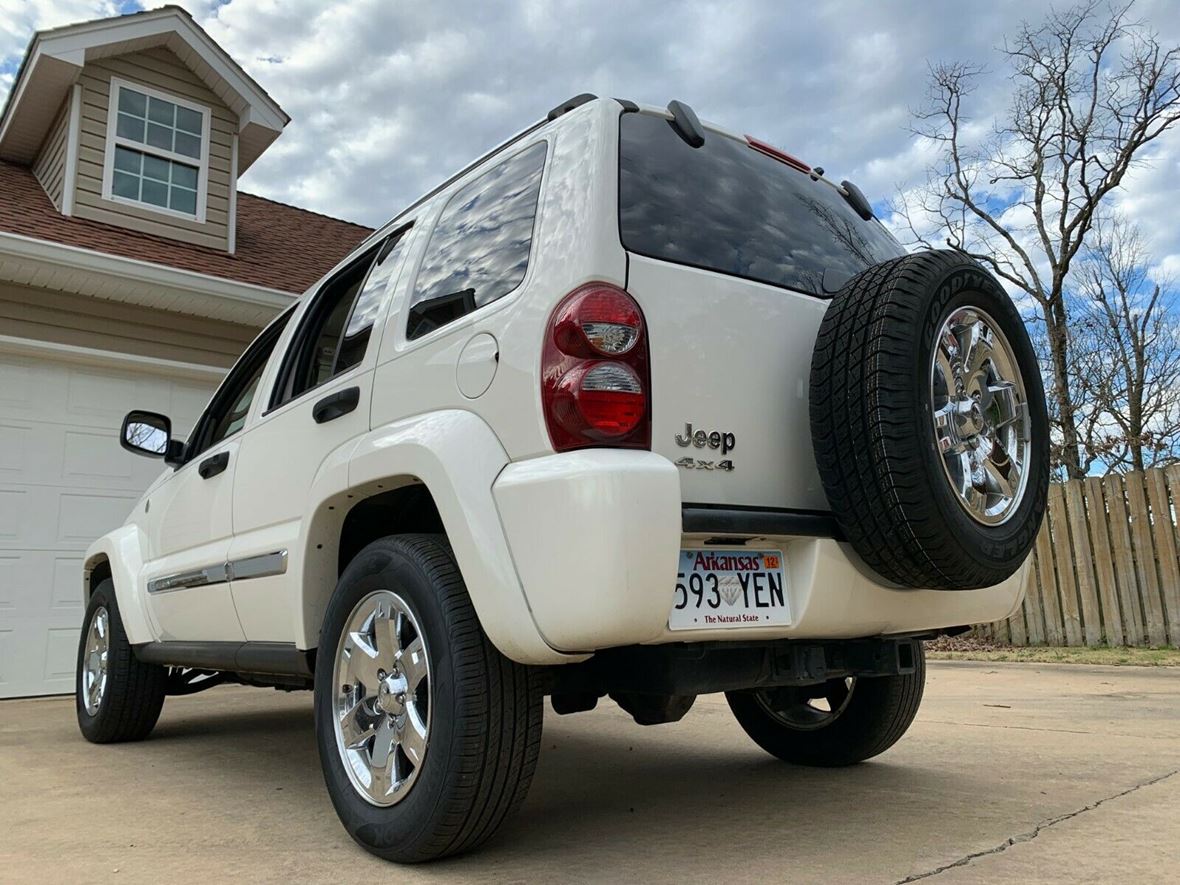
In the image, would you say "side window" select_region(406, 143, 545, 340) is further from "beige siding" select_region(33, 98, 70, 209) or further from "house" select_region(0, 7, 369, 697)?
"beige siding" select_region(33, 98, 70, 209)

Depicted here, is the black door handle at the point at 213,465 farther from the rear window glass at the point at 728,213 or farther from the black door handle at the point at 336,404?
the rear window glass at the point at 728,213

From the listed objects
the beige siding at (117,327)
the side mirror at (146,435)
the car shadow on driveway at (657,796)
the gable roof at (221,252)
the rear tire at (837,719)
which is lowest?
the car shadow on driveway at (657,796)

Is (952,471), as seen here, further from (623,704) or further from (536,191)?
(536,191)

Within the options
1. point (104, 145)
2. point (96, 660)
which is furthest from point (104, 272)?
point (96, 660)

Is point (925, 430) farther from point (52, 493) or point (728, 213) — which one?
point (52, 493)

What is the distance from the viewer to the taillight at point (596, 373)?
209 cm

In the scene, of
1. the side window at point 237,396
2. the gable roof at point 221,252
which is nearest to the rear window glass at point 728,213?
the side window at point 237,396

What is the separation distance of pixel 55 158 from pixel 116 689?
683 cm

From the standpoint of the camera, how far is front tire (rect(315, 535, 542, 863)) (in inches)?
84.6

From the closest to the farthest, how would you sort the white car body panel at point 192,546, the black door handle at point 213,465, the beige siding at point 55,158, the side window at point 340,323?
the side window at point 340,323, the white car body panel at point 192,546, the black door handle at point 213,465, the beige siding at point 55,158

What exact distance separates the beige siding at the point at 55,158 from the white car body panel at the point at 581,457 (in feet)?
24.7

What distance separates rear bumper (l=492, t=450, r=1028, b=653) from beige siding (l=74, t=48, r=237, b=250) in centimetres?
817

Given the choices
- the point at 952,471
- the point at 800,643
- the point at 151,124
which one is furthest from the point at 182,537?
the point at 151,124

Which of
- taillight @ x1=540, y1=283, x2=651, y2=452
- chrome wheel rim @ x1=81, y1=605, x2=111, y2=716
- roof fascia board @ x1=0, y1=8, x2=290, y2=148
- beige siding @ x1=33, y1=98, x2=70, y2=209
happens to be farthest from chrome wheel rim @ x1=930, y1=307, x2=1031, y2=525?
roof fascia board @ x1=0, y1=8, x2=290, y2=148
